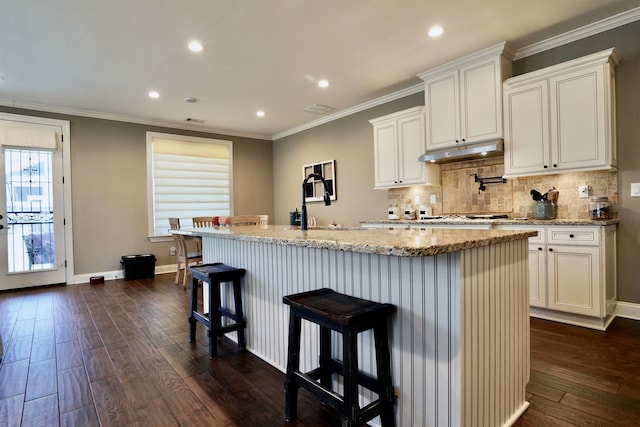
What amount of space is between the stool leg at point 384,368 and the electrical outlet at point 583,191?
9.27ft

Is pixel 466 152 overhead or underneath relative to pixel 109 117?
underneath

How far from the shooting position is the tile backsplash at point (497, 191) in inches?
122

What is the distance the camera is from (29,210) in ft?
15.4

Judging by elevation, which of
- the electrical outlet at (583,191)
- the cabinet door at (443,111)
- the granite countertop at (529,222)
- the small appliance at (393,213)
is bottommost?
the granite countertop at (529,222)

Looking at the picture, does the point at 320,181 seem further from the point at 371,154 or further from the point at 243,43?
the point at 243,43

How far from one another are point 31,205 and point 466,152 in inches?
226

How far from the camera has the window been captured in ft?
18.8

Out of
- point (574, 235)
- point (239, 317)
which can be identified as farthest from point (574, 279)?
point (239, 317)

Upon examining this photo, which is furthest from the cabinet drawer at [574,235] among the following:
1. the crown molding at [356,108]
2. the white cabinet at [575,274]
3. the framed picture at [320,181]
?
the framed picture at [320,181]

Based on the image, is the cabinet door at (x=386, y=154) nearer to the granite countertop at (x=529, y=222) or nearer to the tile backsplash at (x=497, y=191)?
the tile backsplash at (x=497, y=191)

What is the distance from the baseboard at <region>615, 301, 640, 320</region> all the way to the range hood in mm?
1720

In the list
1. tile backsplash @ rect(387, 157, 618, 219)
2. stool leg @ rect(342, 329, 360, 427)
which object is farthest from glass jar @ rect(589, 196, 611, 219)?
stool leg @ rect(342, 329, 360, 427)

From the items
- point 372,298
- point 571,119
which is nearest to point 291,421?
point 372,298

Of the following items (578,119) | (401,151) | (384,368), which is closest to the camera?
(384,368)
